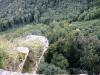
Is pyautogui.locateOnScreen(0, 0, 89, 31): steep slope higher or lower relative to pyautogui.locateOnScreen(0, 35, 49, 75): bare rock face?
lower

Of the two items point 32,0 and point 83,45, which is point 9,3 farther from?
point 83,45

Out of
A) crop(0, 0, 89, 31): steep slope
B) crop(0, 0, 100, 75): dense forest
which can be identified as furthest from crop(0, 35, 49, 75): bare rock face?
crop(0, 0, 89, 31): steep slope

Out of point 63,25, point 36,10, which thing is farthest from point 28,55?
point 36,10

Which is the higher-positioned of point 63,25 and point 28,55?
point 28,55

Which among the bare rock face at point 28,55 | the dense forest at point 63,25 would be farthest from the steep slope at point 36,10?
the bare rock face at point 28,55

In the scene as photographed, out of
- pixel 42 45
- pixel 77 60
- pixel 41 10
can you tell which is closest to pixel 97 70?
pixel 77 60

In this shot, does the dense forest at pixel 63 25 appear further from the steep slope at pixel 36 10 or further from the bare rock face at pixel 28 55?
the bare rock face at pixel 28 55

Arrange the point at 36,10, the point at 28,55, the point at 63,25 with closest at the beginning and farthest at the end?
the point at 28,55
the point at 63,25
the point at 36,10

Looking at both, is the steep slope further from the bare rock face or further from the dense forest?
the bare rock face

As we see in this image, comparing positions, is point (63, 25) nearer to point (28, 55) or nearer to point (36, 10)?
point (36, 10)
